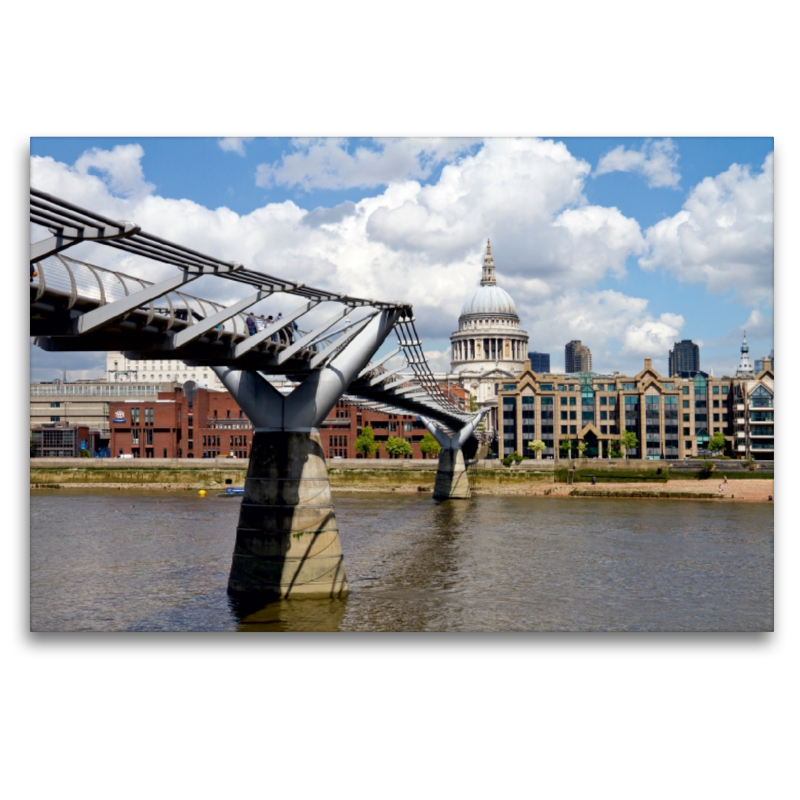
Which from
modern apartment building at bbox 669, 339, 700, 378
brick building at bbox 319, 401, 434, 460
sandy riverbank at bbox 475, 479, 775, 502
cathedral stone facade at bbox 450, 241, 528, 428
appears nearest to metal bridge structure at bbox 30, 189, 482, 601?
modern apartment building at bbox 669, 339, 700, 378

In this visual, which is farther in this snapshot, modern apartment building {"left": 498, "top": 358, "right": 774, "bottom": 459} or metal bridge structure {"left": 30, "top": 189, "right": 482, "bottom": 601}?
modern apartment building {"left": 498, "top": 358, "right": 774, "bottom": 459}

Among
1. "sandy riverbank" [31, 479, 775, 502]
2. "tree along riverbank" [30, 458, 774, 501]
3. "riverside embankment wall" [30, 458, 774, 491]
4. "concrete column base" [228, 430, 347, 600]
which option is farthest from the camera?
"riverside embankment wall" [30, 458, 774, 491]

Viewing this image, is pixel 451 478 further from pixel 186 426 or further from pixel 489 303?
pixel 489 303

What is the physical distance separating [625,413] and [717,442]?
1907 centimetres

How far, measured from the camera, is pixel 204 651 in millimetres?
17812

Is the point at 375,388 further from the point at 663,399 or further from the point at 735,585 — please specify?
the point at 663,399

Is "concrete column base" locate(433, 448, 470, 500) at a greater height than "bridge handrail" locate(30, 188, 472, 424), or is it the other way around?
"bridge handrail" locate(30, 188, 472, 424)

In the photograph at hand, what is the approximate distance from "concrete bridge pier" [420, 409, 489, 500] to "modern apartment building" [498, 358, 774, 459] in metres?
19.2

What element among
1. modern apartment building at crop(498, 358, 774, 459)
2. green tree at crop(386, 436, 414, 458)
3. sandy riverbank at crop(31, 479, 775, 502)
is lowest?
sandy riverbank at crop(31, 479, 775, 502)

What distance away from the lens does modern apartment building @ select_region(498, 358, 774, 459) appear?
82.5 metres

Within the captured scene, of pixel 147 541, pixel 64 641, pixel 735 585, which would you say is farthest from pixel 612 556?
pixel 64 641

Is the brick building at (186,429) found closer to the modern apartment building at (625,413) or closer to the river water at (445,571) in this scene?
the modern apartment building at (625,413)

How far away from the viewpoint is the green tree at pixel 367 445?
333ft

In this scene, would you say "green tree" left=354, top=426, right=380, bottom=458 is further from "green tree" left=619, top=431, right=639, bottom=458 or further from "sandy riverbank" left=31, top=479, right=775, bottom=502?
"green tree" left=619, top=431, right=639, bottom=458
